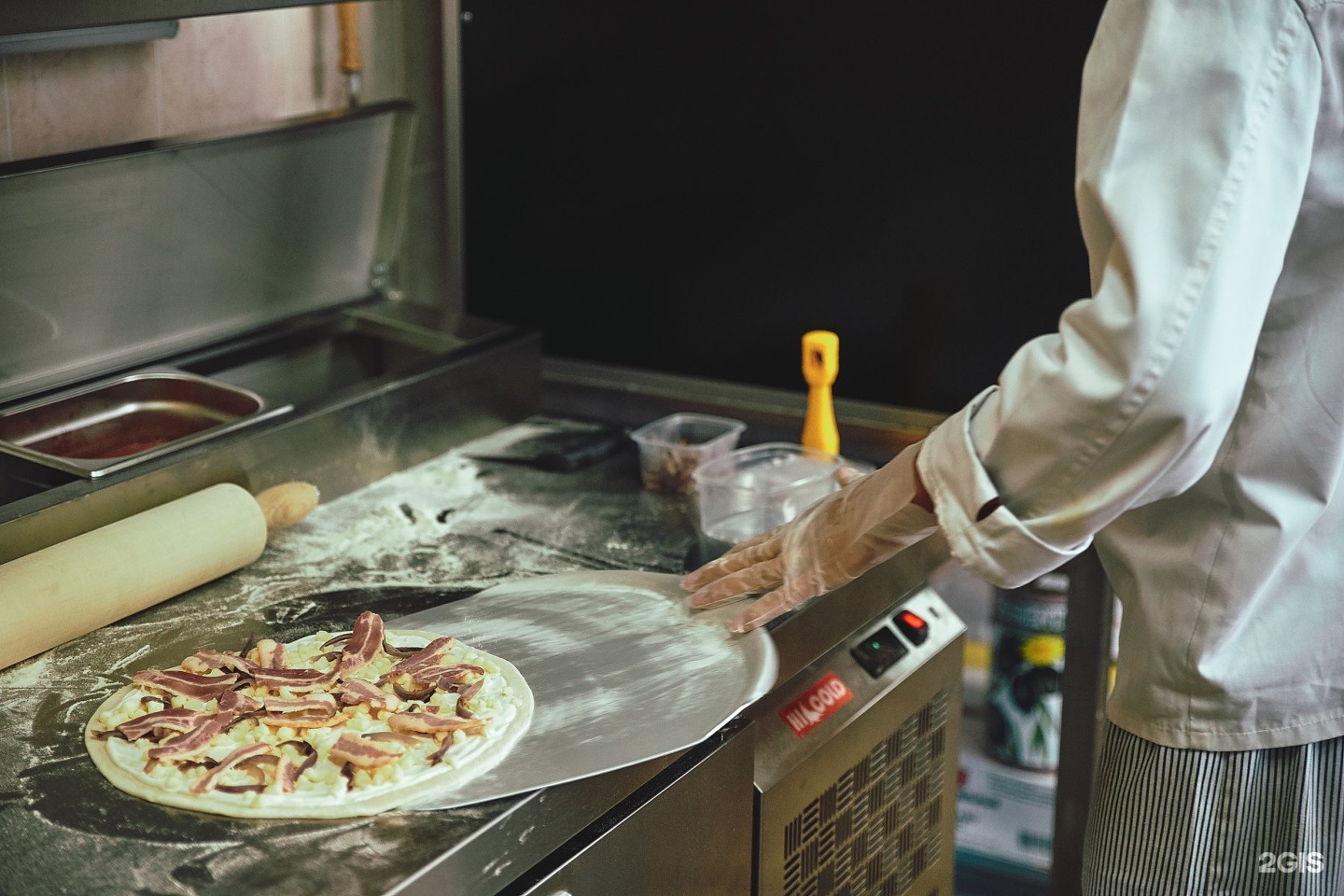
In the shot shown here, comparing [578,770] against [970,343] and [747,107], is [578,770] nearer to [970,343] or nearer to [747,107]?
[970,343]

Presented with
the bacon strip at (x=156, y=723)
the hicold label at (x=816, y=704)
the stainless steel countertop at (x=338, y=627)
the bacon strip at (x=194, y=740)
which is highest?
the bacon strip at (x=156, y=723)

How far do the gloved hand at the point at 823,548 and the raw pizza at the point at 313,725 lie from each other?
10.8 inches

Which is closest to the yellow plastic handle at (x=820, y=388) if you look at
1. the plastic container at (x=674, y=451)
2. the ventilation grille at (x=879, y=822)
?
the plastic container at (x=674, y=451)

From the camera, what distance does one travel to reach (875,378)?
231 centimetres

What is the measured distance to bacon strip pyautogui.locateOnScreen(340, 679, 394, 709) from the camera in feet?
4.29

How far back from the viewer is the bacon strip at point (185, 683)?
1325 millimetres

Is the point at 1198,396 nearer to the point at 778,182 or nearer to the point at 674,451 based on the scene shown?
the point at 674,451

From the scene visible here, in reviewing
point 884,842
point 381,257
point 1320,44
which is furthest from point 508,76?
point 1320,44

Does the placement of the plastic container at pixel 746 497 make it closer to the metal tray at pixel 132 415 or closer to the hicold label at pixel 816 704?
the hicold label at pixel 816 704

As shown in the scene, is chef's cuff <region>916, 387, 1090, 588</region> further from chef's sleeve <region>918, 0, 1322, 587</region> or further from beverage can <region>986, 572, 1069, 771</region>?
beverage can <region>986, 572, 1069, 771</region>

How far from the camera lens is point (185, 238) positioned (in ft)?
6.60

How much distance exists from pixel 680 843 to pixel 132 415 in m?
1.09

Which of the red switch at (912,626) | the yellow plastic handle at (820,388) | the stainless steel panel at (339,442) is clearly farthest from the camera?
the yellow plastic handle at (820,388)

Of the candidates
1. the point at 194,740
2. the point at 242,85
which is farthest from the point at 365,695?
the point at 242,85
